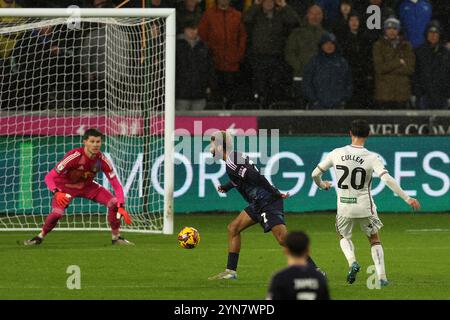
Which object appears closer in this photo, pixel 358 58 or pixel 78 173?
pixel 78 173

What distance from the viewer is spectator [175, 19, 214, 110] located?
2097 cm

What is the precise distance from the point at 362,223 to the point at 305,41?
30.2 feet

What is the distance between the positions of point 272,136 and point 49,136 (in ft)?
12.0

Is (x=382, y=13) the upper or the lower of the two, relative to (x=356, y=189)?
upper

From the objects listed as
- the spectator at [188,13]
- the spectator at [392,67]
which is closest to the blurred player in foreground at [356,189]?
the spectator at [188,13]

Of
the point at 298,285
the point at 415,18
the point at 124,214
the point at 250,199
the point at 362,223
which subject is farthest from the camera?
the point at 415,18

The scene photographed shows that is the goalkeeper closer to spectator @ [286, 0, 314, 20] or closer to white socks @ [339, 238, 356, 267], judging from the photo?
white socks @ [339, 238, 356, 267]

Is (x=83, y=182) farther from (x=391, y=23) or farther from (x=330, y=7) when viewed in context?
(x=330, y=7)

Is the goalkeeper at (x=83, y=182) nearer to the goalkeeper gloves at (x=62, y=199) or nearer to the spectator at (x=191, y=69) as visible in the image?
the goalkeeper gloves at (x=62, y=199)

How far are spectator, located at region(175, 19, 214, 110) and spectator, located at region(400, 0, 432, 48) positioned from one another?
12.3 ft

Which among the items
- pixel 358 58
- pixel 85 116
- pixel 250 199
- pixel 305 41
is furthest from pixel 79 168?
pixel 358 58

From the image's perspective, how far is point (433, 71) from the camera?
22109 millimetres

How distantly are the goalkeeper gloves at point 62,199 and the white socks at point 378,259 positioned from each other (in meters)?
5.26

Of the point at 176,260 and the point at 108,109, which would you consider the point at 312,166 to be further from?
the point at 176,260
